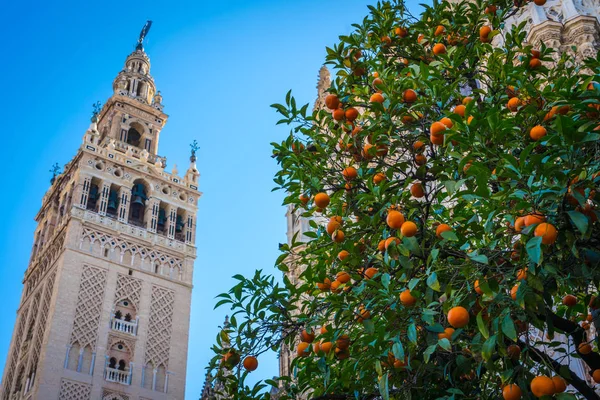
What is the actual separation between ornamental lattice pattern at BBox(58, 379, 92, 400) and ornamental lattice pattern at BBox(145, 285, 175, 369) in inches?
134

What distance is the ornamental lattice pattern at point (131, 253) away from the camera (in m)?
32.9

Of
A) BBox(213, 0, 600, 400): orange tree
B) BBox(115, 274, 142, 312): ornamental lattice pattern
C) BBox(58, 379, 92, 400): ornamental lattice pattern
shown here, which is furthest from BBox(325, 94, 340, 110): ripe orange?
BBox(115, 274, 142, 312): ornamental lattice pattern

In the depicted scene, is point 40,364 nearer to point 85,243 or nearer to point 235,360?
point 85,243

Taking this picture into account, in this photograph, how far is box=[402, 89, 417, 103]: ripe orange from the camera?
527cm

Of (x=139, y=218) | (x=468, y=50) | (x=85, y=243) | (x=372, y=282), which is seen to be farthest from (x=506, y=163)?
(x=139, y=218)

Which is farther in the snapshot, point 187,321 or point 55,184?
point 55,184

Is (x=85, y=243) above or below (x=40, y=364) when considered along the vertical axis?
above

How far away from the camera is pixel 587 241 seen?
3910 millimetres

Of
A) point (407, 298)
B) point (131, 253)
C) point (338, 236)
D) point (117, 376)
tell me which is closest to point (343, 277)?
point (338, 236)

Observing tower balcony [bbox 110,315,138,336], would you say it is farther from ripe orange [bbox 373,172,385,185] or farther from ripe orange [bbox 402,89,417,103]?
ripe orange [bbox 402,89,417,103]

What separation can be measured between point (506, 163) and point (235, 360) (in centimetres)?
288

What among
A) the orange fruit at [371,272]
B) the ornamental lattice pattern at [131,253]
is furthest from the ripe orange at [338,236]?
the ornamental lattice pattern at [131,253]

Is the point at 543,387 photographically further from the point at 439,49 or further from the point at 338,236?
the point at 439,49

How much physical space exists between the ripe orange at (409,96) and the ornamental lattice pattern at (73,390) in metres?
26.3
